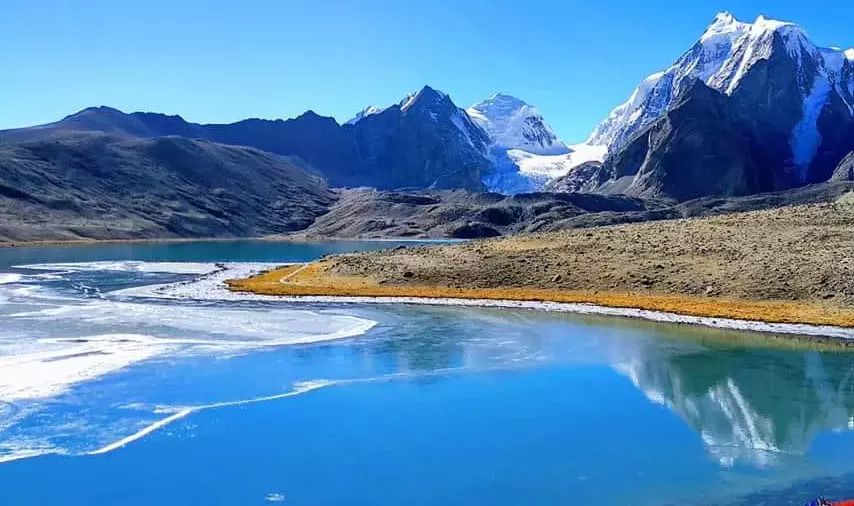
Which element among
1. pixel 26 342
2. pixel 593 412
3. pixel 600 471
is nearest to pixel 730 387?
pixel 593 412

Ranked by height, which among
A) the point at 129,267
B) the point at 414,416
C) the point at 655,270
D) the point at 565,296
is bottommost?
the point at 414,416

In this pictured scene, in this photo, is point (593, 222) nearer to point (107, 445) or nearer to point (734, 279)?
point (734, 279)

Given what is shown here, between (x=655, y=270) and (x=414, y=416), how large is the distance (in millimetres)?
42204

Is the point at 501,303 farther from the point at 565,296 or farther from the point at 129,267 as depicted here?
the point at 129,267

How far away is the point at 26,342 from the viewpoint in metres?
38.8

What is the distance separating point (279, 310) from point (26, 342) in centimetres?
1956

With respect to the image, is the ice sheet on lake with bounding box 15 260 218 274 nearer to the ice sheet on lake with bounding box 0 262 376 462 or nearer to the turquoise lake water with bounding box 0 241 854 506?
the ice sheet on lake with bounding box 0 262 376 462

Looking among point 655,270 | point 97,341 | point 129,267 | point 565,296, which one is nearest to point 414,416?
point 97,341

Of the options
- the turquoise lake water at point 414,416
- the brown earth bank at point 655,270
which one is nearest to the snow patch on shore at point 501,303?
the brown earth bank at point 655,270

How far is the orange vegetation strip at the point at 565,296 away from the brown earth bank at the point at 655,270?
102 millimetres

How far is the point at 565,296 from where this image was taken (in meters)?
60.2

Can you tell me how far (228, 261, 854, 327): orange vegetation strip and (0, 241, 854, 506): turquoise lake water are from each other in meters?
6.34

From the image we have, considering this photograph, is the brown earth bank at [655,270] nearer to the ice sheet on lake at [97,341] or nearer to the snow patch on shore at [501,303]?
the snow patch on shore at [501,303]

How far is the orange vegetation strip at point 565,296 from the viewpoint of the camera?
47688 millimetres
